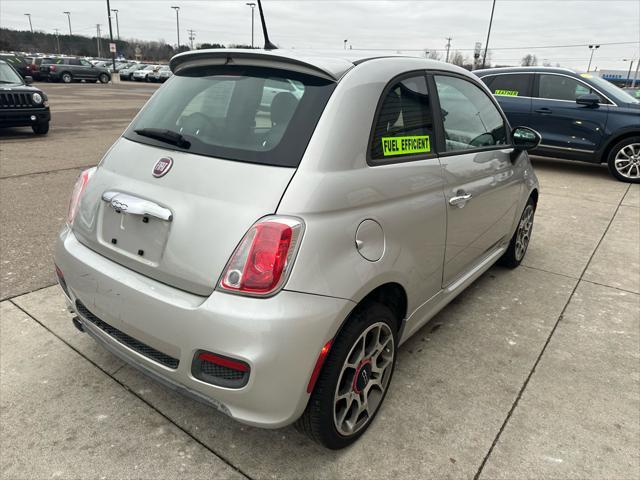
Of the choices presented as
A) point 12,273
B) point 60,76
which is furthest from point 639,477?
point 60,76

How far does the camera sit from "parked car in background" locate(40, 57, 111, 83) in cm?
3506

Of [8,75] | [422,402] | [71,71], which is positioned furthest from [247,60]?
[71,71]

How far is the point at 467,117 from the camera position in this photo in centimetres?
307

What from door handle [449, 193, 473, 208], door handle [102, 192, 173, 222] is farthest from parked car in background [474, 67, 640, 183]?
door handle [102, 192, 173, 222]

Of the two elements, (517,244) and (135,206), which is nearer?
(135,206)

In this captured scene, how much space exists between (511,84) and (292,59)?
8254mm

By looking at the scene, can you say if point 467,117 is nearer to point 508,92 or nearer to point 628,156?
point 628,156

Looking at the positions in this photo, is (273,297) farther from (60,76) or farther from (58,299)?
(60,76)

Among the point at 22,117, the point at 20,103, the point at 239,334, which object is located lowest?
the point at 22,117

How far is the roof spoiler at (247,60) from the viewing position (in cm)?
210

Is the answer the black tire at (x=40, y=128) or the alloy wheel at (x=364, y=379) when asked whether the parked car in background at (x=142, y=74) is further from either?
the alloy wheel at (x=364, y=379)


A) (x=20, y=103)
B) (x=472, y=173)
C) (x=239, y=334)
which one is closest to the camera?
(x=239, y=334)

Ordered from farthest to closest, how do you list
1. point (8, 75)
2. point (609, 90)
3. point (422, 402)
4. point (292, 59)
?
point (8, 75), point (609, 90), point (422, 402), point (292, 59)

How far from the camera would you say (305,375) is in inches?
72.1
